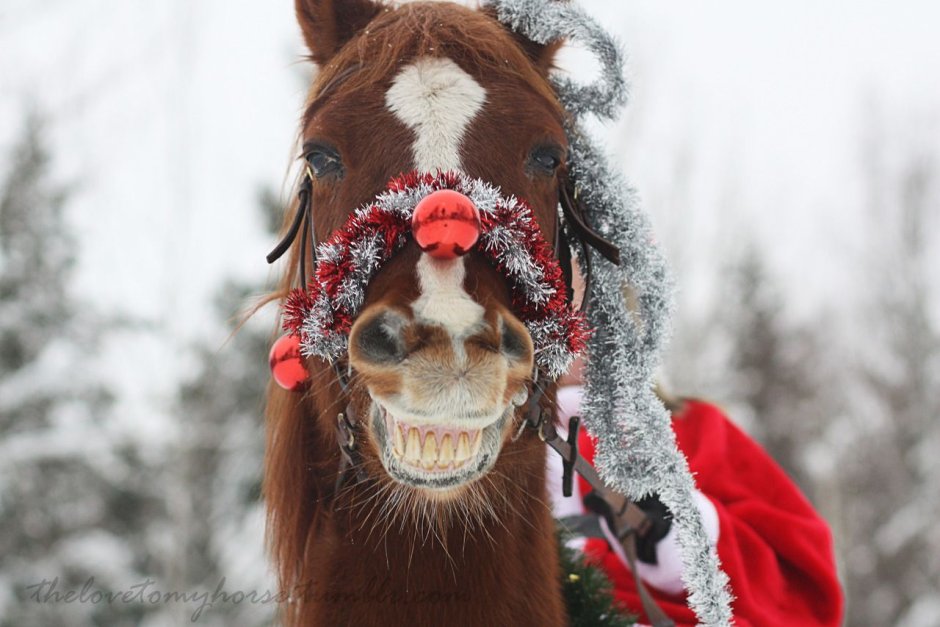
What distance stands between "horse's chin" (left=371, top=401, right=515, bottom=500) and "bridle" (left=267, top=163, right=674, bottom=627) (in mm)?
285

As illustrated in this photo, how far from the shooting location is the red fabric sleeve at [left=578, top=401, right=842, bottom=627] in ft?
8.77

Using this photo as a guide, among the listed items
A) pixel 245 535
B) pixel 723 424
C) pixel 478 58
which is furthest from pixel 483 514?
pixel 245 535

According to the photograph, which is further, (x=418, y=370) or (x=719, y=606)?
(x=719, y=606)

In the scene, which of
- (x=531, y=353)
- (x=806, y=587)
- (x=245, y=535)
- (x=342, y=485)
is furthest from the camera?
(x=245, y=535)

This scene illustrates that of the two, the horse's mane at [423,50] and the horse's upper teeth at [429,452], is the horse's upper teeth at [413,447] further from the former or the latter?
the horse's mane at [423,50]

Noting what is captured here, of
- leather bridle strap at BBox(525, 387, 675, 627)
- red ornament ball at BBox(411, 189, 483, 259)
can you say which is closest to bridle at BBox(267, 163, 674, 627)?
leather bridle strap at BBox(525, 387, 675, 627)

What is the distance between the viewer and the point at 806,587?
9.35ft

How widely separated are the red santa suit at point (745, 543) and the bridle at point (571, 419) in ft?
0.46

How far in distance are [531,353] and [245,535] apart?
1338 centimetres

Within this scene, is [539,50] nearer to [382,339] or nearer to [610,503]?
[382,339]

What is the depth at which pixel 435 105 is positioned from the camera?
1941 mm

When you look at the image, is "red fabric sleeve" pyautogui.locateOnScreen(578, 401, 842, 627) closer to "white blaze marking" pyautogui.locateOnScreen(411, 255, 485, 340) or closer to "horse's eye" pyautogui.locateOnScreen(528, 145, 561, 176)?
"horse's eye" pyautogui.locateOnScreen(528, 145, 561, 176)

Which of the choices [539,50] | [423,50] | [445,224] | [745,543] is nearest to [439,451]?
[445,224]

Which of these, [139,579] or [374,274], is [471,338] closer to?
[374,274]
